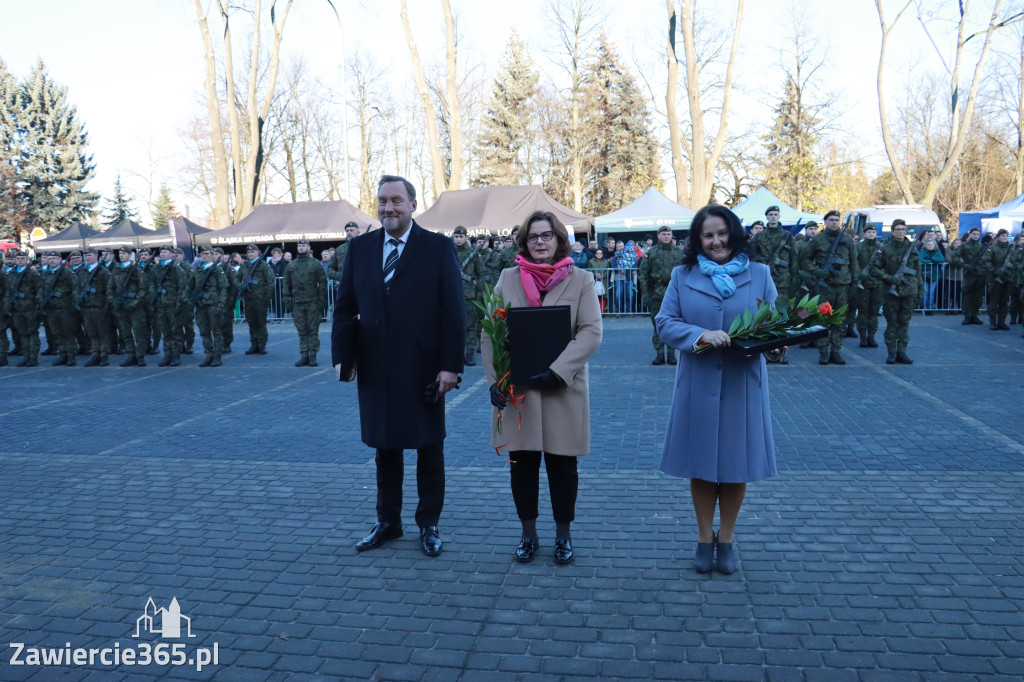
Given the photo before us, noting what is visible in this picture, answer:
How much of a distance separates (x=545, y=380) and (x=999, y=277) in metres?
14.7

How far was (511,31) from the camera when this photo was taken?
164ft

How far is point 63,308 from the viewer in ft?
46.4

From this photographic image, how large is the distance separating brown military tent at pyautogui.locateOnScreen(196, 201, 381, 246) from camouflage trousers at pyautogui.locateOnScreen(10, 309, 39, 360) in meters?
12.2

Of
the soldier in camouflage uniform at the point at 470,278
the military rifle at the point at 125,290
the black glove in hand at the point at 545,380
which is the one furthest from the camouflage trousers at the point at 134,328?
the black glove in hand at the point at 545,380

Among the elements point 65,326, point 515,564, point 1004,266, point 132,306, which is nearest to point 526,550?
point 515,564

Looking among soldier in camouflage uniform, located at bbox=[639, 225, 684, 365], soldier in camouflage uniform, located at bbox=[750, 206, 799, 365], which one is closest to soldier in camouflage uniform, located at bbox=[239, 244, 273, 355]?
soldier in camouflage uniform, located at bbox=[639, 225, 684, 365]

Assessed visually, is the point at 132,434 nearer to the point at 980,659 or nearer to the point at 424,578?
the point at 424,578

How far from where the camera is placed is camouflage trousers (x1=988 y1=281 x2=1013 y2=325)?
15562 millimetres

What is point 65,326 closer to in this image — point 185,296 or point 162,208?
point 185,296

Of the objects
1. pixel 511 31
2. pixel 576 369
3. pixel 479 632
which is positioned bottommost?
pixel 479 632

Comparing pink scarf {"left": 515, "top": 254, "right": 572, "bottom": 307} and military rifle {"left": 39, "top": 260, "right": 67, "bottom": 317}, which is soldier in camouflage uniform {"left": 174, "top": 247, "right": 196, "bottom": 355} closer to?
military rifle {"left": 39, "top": 260, "right": 67, "bottom": 317}

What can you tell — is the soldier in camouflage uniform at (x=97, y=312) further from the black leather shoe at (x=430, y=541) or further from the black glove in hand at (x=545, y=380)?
the black glove in hand at (x=545, y=380)

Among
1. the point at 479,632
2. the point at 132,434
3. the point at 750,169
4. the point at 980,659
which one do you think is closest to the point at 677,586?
the point at 479,632

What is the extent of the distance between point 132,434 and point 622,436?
4.80m
